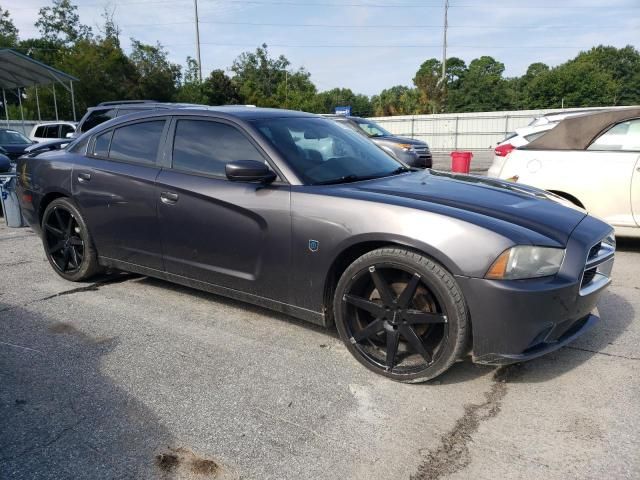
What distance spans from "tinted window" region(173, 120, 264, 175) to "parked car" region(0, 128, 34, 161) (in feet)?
41.7

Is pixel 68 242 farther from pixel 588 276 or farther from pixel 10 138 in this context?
pixel 10 138

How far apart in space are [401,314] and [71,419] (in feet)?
5.92

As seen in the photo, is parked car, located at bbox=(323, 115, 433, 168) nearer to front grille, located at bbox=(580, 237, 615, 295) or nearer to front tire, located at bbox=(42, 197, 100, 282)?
front tire, located at bbox=(42, 197, 100, 282)

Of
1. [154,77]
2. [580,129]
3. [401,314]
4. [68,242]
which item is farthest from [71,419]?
[154,77]

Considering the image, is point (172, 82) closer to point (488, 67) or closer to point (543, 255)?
point (543, 255)

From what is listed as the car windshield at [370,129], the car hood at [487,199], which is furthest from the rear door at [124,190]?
the car windshield at [370,129]

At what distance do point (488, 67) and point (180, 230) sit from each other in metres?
97.1

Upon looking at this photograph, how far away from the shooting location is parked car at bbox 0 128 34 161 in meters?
14.6

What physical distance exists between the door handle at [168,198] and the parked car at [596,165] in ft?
13.7

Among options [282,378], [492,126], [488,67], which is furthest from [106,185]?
[488,67]

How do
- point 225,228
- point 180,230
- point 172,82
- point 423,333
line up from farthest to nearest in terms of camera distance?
point 172,82 < point 180,230 < point 225,228 < point 423,333

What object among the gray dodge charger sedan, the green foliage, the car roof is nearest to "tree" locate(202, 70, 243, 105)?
the green foliage

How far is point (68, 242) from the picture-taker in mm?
4742

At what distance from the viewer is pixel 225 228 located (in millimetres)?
3508
